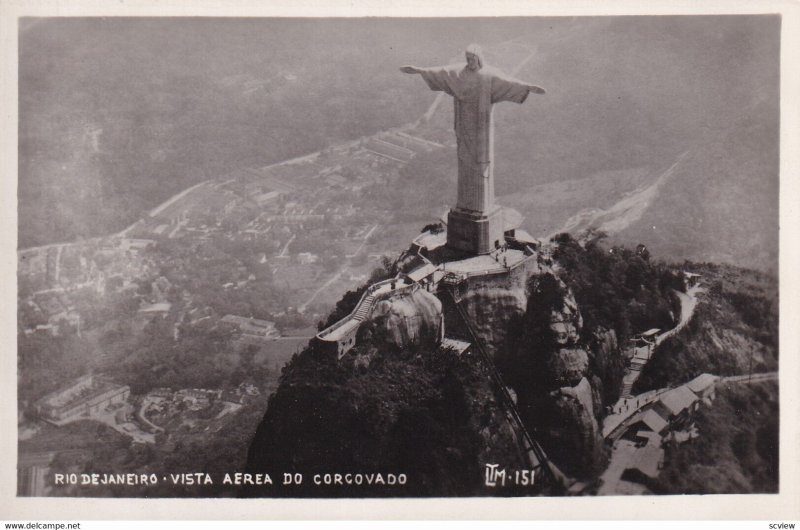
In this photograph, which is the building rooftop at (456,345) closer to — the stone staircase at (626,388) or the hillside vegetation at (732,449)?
the stone staircase at (626,388)

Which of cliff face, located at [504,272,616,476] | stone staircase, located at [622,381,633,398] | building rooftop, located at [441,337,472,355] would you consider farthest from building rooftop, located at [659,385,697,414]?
building rooftop, located at [441,337,472,355]

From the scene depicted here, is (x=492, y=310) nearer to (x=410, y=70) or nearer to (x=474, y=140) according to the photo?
(x=474, y=140)

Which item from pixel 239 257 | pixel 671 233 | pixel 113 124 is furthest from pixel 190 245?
pixel 671 233

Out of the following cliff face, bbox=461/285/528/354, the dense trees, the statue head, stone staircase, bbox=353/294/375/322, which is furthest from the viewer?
the dense trees

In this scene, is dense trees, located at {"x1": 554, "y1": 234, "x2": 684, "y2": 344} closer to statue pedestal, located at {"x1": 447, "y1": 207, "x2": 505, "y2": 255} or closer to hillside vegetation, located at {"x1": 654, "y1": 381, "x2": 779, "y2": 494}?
statue pedestal, located at {"x1": 447, "y1": 207, "x2": 505, "y2": 255}

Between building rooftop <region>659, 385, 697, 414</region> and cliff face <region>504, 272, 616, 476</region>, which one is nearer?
cliff face <region>504, 272, 616, 476</region>

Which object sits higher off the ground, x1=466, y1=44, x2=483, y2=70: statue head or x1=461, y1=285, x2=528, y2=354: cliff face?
x1=466, y1=44, x2=483, y2=70: statue head
